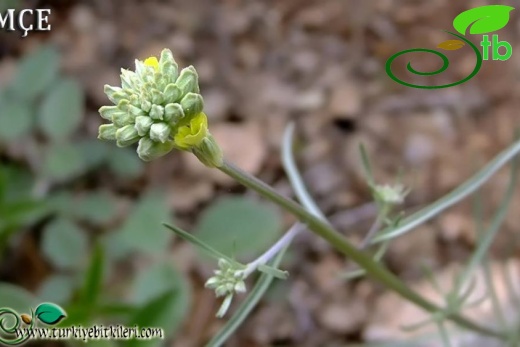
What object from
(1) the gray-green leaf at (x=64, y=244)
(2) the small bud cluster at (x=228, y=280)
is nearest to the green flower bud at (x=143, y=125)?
(2) the small bud cluster at (x=228, y=280)

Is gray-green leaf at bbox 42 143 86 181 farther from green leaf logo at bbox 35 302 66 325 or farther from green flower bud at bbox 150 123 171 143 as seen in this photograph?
green flower bud at bbox 150 123 171 143

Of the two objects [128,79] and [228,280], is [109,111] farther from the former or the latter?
[228,280]

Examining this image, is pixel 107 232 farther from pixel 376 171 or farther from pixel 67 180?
pixel 376 171

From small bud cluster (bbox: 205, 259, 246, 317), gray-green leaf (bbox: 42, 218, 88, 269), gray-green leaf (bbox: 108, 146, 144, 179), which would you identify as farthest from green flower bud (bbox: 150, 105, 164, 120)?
gray-green leaf (bbox: 108, 146, 144, 179)

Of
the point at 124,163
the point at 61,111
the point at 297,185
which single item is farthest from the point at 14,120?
the point at 297,185

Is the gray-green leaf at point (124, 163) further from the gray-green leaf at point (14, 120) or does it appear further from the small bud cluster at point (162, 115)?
the small bud cluster at point (162, 115)
